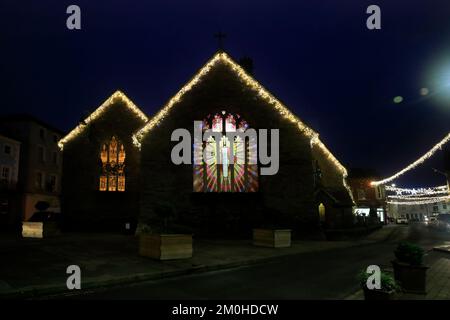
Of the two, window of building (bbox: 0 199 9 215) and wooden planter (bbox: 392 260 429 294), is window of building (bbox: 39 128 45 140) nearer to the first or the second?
window of building (bbox: 0 199 9 215)

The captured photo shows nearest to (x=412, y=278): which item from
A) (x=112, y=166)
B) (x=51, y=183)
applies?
(x=112, y=166)

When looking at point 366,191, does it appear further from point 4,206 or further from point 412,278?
point 412,278

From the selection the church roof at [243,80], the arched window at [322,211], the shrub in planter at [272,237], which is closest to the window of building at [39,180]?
the church roof at [243,80]

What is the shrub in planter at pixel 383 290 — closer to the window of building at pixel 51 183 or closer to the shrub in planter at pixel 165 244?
the shrub in planter at pixel 165 244

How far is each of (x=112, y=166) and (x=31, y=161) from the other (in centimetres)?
1665

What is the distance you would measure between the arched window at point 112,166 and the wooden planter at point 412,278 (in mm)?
23941

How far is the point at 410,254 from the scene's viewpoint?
24.2ft

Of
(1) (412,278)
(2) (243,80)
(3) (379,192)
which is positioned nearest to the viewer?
(1) (412,278)

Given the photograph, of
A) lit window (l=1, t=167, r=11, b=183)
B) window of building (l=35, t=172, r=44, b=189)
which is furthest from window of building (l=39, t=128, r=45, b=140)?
lit window (l=1, t=167, r=11, b=183)

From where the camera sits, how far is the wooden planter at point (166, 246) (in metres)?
11.8

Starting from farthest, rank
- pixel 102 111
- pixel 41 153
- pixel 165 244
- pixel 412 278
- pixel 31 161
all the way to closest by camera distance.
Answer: pixel 41 153, pixel 31 161, pixel 102 111, pixel 165 244, pixel 412 278

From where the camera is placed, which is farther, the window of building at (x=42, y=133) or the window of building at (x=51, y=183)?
the window of building at (x=51, y=183)

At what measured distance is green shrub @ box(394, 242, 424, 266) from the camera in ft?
23.9
